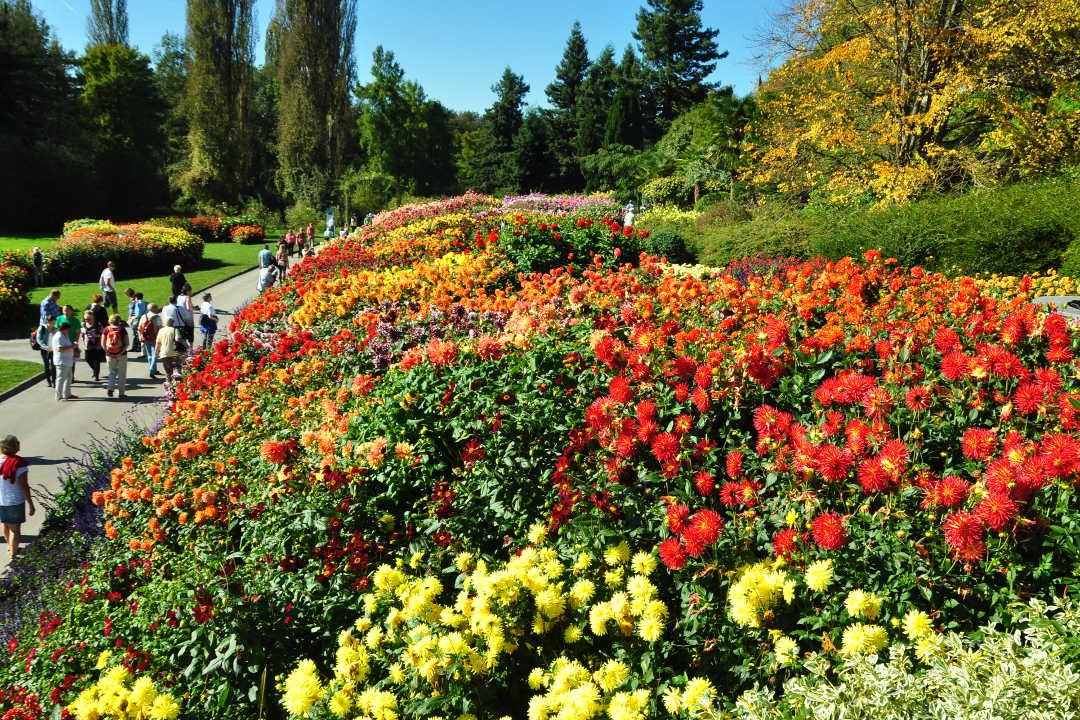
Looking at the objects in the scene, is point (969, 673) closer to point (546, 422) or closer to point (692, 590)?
point (692, 590)

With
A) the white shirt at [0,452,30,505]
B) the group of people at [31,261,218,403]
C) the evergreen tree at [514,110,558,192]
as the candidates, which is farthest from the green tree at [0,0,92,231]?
the white shirt at [0,452,30,505]

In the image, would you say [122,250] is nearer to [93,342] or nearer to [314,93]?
[93,342]

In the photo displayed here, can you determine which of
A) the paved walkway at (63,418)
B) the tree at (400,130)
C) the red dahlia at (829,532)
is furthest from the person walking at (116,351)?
the tree at (400,130)

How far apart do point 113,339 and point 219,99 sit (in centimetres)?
3435

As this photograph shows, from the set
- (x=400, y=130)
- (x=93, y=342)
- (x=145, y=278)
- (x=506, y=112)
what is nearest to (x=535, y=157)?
(x=506, y=112)

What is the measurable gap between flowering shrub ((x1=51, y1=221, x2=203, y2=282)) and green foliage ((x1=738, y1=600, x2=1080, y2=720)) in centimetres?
2493

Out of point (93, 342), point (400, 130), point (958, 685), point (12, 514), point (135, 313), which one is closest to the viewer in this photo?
point (958, 685)

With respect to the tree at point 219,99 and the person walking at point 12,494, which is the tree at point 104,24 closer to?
the tree at point 219,99

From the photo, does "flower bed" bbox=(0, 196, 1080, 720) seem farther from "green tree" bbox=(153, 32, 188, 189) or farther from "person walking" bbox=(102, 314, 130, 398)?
"green tree" bbox=(153, 32, 188, 189)

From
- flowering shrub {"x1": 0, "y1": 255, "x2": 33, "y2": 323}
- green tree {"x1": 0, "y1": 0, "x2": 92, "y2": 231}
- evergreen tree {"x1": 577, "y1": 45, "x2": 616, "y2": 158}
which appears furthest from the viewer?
evergreen tree {"x1": 577, "y1": 45, "x2": 616, "y2": 158}

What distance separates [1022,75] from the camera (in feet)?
41.8

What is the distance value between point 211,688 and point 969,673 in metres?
2.63

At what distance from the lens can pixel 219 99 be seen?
38.8 meters

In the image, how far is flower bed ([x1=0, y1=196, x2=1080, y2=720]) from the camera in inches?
88.8
